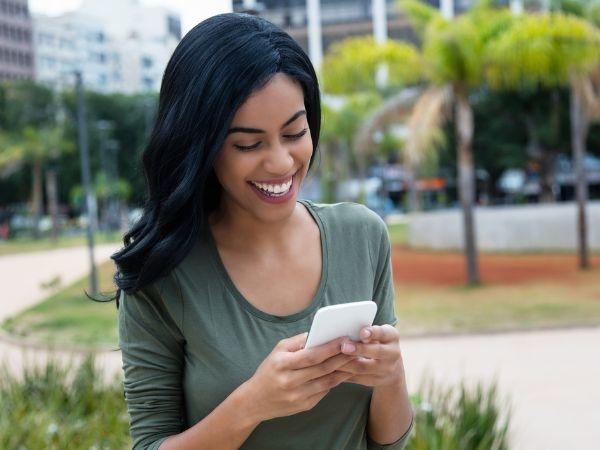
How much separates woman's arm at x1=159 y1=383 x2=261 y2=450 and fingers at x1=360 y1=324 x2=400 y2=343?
22 cm

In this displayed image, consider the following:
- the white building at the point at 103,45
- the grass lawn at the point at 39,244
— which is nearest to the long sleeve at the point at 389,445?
the white building at the point at 103,45

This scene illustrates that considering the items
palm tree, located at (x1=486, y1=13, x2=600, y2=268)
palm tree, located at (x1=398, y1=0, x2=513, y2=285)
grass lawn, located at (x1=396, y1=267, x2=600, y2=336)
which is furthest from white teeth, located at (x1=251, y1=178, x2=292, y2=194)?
palm tree, located at (x1=398, y1=0, x2=513, y2=285)

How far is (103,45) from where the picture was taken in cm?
4825

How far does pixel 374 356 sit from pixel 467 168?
1427 cm

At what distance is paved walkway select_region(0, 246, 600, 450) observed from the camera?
235 inches

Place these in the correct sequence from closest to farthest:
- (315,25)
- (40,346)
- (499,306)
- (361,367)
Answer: (361,367), (40,346), (499,306), (315,25)

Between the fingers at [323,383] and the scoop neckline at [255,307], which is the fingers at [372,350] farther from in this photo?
the scoop neckline at [255,307]

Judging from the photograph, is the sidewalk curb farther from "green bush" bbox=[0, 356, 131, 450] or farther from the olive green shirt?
the olive green shirt

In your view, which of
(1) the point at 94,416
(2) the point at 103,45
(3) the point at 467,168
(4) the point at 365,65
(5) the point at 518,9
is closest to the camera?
(1) the point at 94,416

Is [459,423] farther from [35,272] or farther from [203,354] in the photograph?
[35,272]

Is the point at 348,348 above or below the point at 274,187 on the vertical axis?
below

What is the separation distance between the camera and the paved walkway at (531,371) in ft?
19.6

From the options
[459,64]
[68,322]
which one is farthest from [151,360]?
[459,64]

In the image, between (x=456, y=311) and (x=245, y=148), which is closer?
(x=245, y=148)
